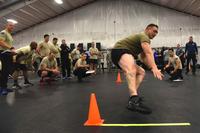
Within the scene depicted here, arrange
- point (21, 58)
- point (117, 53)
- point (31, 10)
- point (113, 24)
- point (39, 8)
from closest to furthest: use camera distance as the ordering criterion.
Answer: point (117, 53) < point (21, 58) < point (31, 10) < point (39, 8) < point (113, 24)

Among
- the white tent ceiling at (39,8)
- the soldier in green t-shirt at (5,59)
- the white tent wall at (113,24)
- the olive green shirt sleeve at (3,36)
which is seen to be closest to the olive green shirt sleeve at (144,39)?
the soldier in green t-shirt at (5,59)

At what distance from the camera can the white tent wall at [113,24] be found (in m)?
16.0

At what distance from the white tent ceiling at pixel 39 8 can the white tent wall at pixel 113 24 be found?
39 cm

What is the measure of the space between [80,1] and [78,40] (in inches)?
91.8

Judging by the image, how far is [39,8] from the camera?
1424 centimetres

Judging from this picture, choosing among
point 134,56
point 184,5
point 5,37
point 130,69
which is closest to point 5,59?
point 5,37

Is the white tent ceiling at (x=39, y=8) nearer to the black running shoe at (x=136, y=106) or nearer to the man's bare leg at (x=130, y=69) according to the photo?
the man's bare leg at (x=130, y=69)

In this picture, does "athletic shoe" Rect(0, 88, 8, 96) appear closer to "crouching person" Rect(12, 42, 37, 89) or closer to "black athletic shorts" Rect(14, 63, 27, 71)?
"crouching person" Rect(12, 42, 37, 89)

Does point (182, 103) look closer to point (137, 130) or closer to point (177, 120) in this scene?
point (177, 120)

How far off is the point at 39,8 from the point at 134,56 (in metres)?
11.7

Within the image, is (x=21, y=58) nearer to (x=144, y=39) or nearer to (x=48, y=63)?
(x=48, y=63)

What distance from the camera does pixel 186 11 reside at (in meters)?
15.8

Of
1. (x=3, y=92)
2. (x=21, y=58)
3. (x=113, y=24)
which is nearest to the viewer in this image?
(x=3, y=92)

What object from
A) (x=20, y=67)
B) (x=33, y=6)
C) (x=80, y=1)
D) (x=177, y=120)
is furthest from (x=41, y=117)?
(x=80, y=1)
